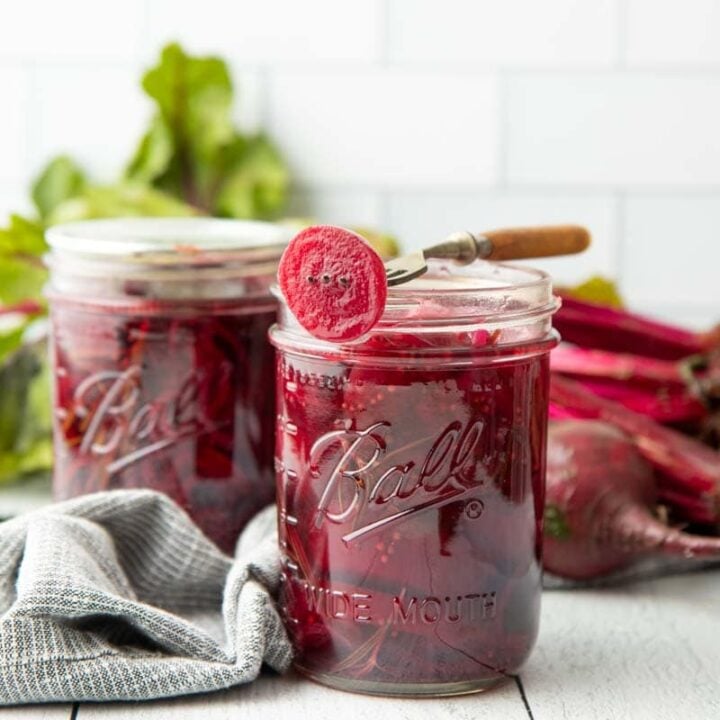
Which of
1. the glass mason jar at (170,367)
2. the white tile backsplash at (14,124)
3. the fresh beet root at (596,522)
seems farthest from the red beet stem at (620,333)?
the white tile backsplash at (14,124)

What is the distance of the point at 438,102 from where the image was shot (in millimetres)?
1763

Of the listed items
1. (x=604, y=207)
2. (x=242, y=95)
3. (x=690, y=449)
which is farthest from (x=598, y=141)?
(x=690, y=449)

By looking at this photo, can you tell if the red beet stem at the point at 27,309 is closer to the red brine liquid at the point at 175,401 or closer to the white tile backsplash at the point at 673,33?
the red brine liquid at the point at 175,401

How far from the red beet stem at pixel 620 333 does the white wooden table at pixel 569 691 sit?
342mm

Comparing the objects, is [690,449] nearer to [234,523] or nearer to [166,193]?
[234,523]

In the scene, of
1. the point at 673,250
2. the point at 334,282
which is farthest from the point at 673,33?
the point at 334,282

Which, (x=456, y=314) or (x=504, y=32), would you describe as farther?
(x=504, y=32)

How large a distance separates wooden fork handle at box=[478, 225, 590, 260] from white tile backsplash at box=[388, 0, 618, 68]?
728mm

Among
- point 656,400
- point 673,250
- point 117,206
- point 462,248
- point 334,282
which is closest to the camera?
point 334,282

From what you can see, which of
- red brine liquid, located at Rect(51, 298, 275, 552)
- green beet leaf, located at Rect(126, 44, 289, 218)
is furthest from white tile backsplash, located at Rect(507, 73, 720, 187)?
red brine liquid, located at Rect(51, 298, 275, 552)

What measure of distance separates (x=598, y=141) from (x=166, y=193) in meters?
0.54

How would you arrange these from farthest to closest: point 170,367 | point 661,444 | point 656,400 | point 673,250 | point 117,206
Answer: point 673,250, point 117,206, point 656,400, point 661,444, point 170,367

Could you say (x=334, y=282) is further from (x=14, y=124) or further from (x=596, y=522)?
(x=14, y=124)

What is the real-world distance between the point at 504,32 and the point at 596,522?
2.60ft
